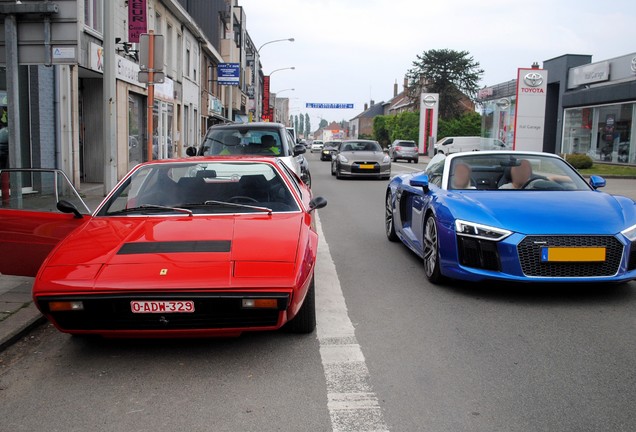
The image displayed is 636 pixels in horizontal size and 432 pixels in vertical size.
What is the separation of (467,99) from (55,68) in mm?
74601

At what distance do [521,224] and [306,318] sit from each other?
204cm

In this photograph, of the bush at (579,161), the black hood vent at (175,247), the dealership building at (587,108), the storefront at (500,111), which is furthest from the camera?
the storefront at (500,111)

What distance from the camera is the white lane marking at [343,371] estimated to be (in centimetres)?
310

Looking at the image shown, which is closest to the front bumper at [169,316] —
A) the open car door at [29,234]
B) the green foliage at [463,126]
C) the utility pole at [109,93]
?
the open car door at [29,234]

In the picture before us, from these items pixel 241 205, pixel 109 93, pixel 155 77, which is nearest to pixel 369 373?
pixel 241 205

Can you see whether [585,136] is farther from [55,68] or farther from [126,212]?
[126,212]

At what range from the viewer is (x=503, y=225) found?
526cm

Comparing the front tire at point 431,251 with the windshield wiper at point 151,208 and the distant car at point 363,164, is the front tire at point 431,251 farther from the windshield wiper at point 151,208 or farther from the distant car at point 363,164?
the distant car at point 363,164

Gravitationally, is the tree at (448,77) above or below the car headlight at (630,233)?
above

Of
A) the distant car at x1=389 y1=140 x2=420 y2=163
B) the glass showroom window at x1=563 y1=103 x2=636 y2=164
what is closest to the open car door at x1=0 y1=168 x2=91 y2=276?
the glass showroom window at x1=563 y1=103 x2=636 y2=164

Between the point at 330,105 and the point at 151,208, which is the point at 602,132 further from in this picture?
the point at 330,105

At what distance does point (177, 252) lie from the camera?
3971mm

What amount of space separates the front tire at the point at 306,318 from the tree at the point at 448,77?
8108 cm

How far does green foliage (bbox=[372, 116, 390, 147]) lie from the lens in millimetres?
91075
